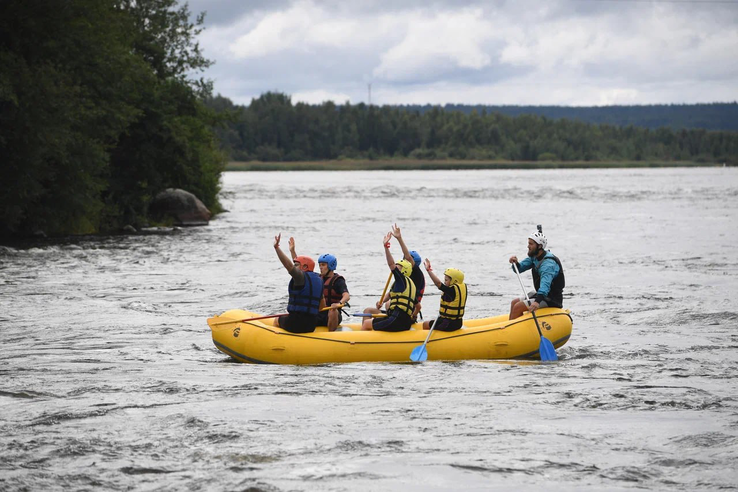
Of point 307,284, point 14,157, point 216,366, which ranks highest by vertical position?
point 14,157

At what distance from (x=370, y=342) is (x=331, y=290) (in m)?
0.89

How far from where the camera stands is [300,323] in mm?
12156

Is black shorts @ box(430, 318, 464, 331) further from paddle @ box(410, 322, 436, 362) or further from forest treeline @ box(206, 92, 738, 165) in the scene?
forest treeline @ box(206, 92, 738, 165)

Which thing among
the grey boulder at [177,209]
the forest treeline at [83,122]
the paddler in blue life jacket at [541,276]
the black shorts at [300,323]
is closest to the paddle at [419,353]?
Result: the black shorts at [300,323]

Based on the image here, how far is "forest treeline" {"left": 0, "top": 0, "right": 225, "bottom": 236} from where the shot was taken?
85.6 feet

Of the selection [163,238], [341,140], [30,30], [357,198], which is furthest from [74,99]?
[341,140]

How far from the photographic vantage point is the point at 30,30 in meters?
27.7

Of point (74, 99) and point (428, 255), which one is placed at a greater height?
point (74, 99)

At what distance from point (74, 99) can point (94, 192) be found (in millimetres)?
3317

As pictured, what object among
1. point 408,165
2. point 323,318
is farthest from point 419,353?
point 408,165

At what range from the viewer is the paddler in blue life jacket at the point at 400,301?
12.2m

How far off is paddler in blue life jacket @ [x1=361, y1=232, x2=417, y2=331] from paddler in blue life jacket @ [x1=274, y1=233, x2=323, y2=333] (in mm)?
908

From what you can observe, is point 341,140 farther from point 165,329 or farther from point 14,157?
point 165,329

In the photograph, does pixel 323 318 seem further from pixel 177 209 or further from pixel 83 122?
pixel 177 209
